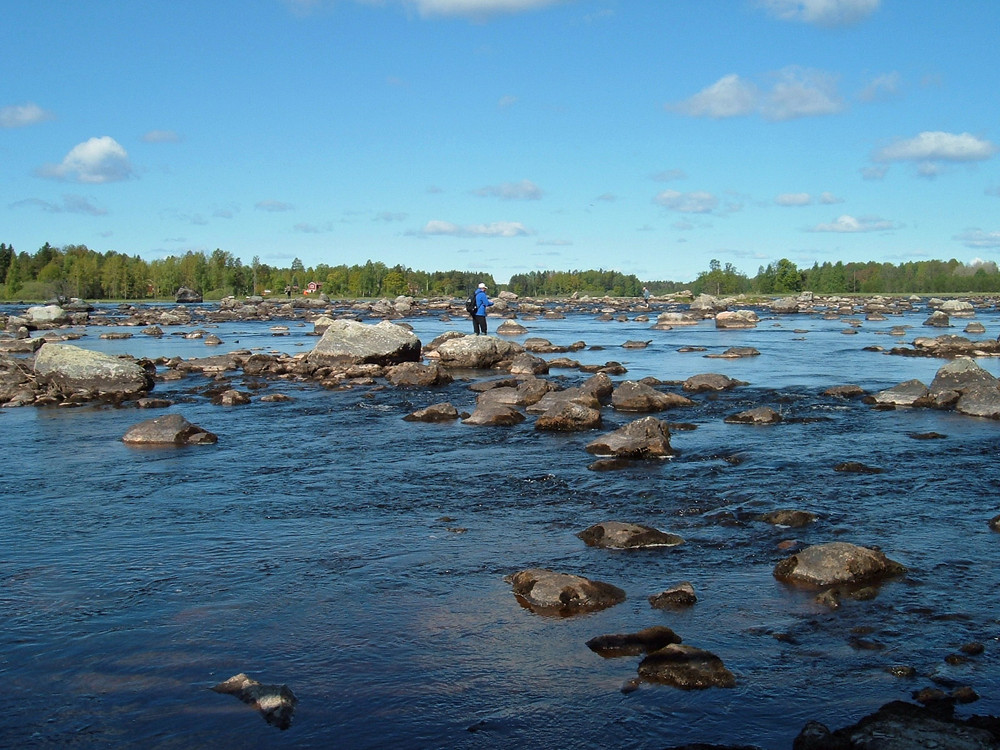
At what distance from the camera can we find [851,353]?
36375 millimetres

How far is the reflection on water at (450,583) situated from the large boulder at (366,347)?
11.0m

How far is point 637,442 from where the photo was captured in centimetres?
1523

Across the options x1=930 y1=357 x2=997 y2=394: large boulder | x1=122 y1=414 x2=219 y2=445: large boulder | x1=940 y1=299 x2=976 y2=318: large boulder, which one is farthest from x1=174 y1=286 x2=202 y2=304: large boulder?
x1=930 y1=357 x2=997 y2=394: large boulder

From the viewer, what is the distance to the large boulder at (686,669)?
689 centimetres

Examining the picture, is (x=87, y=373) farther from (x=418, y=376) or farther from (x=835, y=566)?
(x=835, y=566)

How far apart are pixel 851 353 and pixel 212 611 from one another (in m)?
32.7

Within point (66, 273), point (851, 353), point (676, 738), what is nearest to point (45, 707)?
point (676, 738)

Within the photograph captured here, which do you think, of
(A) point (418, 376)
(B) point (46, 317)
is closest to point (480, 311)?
(A) point (418, 376)

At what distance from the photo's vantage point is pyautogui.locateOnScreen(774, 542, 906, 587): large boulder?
902 centimetres

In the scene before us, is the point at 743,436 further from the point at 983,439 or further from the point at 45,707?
the point at 45,707

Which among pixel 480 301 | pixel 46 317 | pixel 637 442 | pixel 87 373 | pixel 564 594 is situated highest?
pixel 480 301

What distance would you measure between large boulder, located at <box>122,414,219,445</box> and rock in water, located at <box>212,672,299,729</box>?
1079 centimetres

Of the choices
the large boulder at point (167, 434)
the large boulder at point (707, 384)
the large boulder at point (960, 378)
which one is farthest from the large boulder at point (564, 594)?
the large boulder at point (707, 384)

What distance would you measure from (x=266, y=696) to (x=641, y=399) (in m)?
14.8
